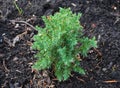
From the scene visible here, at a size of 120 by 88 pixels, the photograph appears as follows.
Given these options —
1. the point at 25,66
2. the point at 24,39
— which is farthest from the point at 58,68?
the point at 24,39

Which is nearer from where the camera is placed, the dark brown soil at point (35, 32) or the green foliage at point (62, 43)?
the green foliage at point (62, 43)

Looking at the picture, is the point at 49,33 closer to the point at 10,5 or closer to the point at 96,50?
the point at 96,50

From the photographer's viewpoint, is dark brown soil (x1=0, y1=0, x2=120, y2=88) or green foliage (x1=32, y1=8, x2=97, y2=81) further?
dark brown soil (x1=0, y1=0, x2=120, y2=88)

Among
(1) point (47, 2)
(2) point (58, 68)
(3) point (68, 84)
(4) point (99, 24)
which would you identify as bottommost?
(3) point (68, 84)
